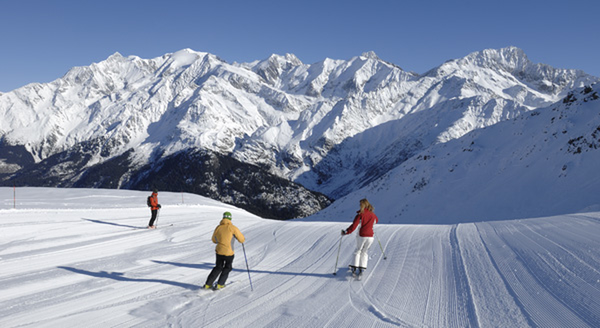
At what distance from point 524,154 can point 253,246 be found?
34.0 metres

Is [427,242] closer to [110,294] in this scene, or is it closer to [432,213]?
[110,294]

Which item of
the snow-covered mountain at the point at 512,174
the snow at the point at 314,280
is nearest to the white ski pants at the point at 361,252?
the snow at the point at 314,280

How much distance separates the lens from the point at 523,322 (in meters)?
5.96

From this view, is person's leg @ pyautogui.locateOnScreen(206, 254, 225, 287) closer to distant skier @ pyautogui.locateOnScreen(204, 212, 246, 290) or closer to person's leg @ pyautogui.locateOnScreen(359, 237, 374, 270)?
distant skier @ pyautogui.locateOnScreen(204, 212, 246, 290)

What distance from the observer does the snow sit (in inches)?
260

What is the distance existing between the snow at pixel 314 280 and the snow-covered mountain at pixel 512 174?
→ 1240 cm

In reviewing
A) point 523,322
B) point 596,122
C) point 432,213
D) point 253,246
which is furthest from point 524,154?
point 523,322

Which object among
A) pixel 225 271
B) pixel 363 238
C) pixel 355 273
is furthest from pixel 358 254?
pixel 225 271

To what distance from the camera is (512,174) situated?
34094 millimetres

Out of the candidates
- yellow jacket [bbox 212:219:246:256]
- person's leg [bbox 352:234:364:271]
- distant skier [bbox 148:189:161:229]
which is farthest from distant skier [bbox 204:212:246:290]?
distant skier [bbox 148:189:161:229]

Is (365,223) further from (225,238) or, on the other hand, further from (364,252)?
(225,238)

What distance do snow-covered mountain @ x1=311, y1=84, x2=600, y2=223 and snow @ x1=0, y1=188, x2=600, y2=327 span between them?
40.7ft

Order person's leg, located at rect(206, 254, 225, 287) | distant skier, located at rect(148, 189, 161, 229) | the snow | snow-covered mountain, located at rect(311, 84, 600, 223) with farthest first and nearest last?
1. snow-covered mountain, located at rect(311, 84, 600, 223)
2. distant skier, located at rect(148, 189, 161, 229)
3. person's leg, located at rect(206, 254, 225, 287)
4. the snow

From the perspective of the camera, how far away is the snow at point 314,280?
659 centimetres
